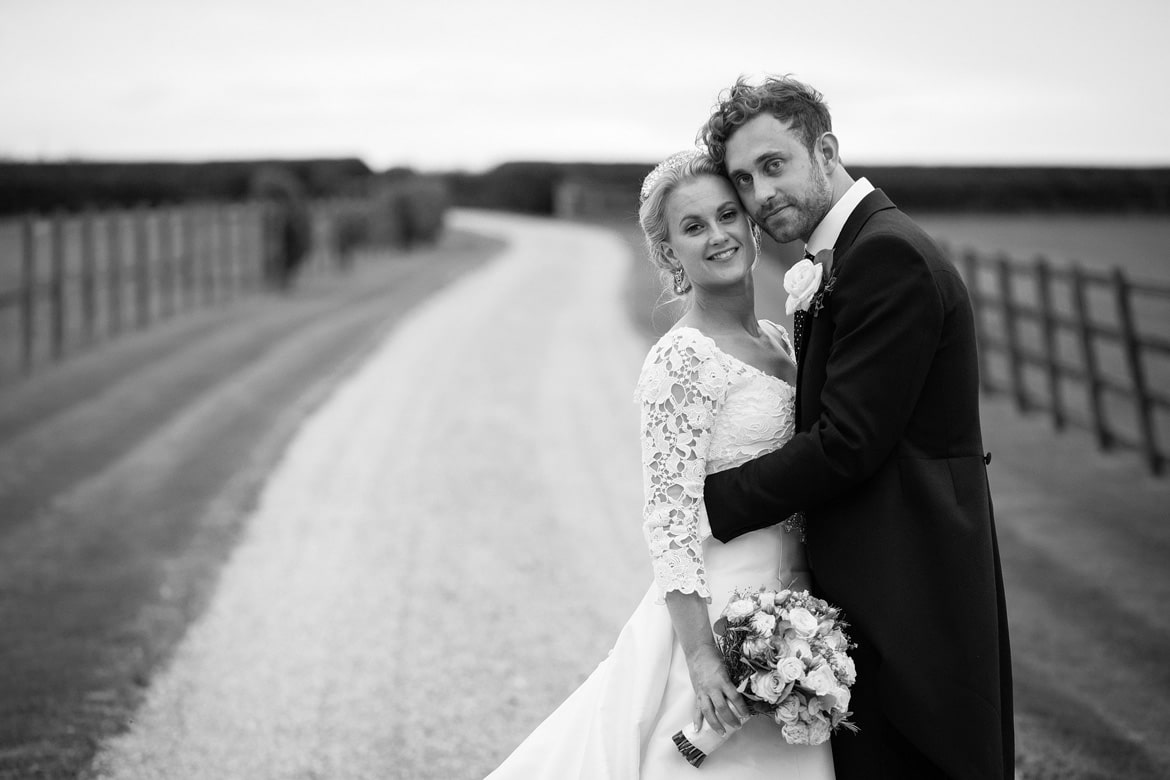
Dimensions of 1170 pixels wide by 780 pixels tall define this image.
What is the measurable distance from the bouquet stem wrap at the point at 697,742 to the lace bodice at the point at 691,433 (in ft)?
1.11

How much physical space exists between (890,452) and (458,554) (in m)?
5.12

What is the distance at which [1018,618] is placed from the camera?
6059 mm

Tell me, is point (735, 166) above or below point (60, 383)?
Answer: above

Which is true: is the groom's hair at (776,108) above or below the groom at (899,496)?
above

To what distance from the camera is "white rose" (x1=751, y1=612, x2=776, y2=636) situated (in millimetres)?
2387

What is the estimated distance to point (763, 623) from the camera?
7.88 ft

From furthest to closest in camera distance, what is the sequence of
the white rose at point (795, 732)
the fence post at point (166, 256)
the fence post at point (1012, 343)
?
the fence post at point (166, 256) < the fence post at point (1012, 343) < the white rose at point (795, 732)

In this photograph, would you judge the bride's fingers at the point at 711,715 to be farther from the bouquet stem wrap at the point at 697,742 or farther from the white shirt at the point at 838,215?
the white shirt at the point at 838,215

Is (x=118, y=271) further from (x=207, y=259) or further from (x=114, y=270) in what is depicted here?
(x=207, y=259)

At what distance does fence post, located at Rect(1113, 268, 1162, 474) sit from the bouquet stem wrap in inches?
306

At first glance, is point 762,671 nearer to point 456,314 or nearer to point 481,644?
point 481,644

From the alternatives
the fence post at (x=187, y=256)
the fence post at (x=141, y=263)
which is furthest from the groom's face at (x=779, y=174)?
the fence post at (x=187, y=256)

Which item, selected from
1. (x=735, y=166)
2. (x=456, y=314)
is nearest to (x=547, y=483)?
(x=735, y=166)

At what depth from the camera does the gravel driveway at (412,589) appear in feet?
15.1
